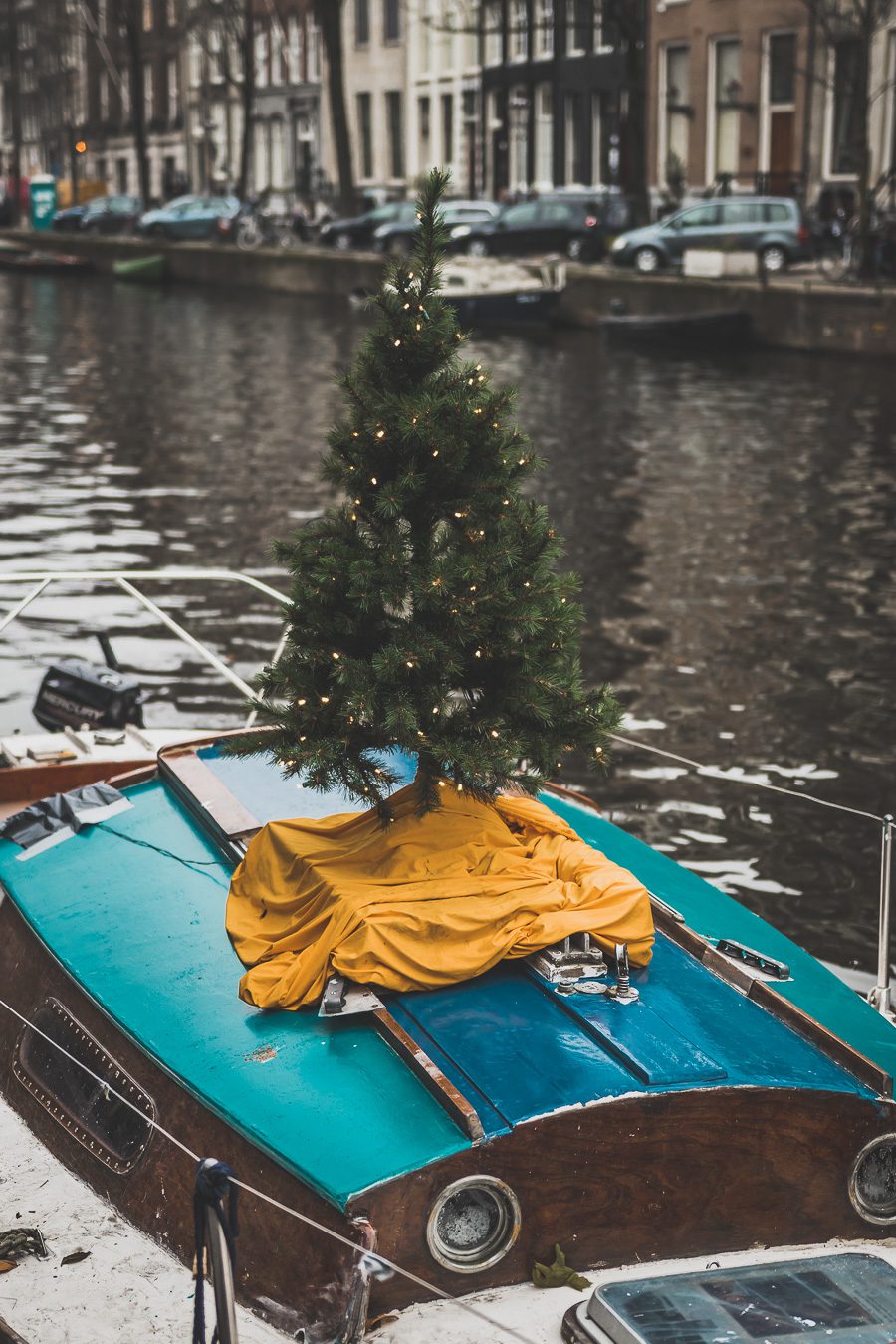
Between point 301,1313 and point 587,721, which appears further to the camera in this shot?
point 587,721

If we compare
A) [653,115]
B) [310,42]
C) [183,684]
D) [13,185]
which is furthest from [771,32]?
[13,185]

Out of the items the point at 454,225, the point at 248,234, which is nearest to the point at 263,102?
the point at 248,234

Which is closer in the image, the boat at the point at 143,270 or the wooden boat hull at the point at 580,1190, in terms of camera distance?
the wooden boat hull at the point at 580,1190

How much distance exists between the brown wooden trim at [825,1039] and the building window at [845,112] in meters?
35.1

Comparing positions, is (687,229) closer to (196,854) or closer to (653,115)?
(653,115)

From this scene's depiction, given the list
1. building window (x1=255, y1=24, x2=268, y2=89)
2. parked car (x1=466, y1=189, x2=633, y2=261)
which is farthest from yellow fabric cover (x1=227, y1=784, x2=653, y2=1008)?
building window (x1=255, y1=24, x2=268, y2=89)

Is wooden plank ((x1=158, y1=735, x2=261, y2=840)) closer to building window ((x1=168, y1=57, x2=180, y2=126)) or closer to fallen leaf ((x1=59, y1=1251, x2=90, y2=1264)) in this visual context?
fallen leaf ((x1=59, y1=1251, x2=90, y2=1264))

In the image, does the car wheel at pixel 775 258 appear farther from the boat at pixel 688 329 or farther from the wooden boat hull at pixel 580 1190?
the wooden boat hull at pixel 580 1190

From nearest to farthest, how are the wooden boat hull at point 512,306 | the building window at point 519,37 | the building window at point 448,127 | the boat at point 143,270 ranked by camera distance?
the wooden boat hull at point 512,306 < the boat at point 143,270 < the building window at point 519,37 < the building window at point 448,127

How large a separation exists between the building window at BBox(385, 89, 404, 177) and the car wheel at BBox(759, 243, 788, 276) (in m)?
28.8

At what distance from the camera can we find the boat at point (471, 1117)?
4.50m

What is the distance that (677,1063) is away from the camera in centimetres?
486

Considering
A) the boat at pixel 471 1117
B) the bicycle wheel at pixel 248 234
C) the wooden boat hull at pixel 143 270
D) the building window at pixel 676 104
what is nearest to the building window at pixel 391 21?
the bicycle wheel at pixel 248 234

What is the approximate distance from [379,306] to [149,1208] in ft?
9.36
